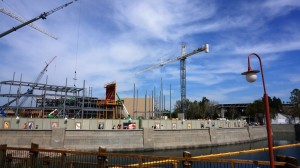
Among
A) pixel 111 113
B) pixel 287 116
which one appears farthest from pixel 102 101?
pixel 287 116

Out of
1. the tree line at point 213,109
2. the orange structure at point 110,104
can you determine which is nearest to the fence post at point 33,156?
the orange structure at point 110,104

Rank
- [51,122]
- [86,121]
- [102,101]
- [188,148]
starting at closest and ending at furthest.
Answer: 1. [51,122]
2. [86,121]
3. [188,148]
4. [102,101]

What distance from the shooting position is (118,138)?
150 feet

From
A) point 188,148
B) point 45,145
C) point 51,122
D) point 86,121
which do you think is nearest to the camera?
point 45,145

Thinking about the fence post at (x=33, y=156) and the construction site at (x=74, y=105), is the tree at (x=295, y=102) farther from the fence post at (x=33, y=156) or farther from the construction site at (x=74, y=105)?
the fence post at (x=33, y=156)

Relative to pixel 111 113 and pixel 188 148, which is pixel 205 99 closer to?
pixel 111 113

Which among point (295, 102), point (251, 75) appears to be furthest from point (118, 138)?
point (295, 102)

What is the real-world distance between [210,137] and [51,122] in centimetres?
3302

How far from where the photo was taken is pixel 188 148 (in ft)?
171

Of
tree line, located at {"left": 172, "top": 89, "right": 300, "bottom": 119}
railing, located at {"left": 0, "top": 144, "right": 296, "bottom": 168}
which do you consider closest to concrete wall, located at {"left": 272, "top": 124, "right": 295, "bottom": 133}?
tree line, located at {"left": 172, "top": 89, "right": 300, "bottom": 119}

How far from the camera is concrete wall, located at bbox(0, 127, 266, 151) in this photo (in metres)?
38.9

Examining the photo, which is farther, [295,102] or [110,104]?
[295,102]

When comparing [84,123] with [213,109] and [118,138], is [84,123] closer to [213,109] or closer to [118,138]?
[118,138]

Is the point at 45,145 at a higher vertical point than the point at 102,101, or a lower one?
lower
